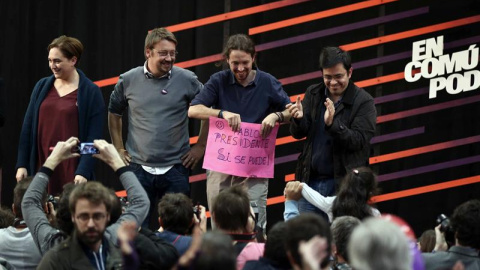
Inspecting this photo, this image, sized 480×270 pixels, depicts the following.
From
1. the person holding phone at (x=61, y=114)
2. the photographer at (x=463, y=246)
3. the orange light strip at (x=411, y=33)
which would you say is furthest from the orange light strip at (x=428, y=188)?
the photographer at (x=463, y=246)

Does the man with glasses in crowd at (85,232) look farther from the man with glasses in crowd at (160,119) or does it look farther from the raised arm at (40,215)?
the man with glasses in crowd at (160,119)

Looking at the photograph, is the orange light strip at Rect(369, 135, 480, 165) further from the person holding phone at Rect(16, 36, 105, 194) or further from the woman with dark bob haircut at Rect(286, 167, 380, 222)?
the person holding phone at Rect(16, 36, 105, 194)

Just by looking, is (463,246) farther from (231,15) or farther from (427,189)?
(231,15)

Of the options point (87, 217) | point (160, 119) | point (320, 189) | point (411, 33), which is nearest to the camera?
point (87, 217)

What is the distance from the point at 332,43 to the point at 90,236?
3805 millimetres

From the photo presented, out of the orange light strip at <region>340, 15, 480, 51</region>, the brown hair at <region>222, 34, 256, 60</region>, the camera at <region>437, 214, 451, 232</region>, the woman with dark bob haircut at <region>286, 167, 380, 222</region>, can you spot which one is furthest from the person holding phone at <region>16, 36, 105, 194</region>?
the camera at <region>437, 214, 451, 232</region>

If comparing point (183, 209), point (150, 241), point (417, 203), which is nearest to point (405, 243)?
point (150, 241)

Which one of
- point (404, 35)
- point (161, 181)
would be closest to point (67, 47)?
point (161, 181)

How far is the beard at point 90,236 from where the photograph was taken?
13.8 feet

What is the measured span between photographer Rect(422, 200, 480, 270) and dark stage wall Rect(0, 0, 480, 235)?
2.84 metres

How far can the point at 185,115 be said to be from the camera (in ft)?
21.7

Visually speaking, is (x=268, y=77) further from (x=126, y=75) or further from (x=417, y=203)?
(x=417, y=203)

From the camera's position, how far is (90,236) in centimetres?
423

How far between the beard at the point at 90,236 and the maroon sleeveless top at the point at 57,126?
2130 mm
